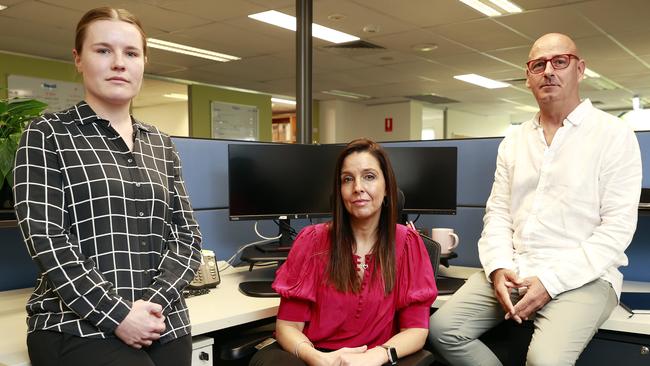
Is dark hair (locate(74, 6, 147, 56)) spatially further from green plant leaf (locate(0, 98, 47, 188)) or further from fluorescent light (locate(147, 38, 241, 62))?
fluorescent light (locate(147, 38, 241, 62))

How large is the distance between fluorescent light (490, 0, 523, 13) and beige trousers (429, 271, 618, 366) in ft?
10.5

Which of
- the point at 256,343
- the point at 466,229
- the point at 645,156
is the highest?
the point at 645,156

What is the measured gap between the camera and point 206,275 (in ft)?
6.08

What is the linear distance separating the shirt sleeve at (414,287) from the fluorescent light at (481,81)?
6451 millimetres

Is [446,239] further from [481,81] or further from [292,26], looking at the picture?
[481,81]

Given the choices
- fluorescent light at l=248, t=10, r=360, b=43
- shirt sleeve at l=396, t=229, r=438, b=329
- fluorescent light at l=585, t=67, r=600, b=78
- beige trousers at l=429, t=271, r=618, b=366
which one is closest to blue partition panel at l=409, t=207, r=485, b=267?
beige trousers at l=429, t=271, r=618, b=366

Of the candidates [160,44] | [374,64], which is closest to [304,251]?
[160,44]

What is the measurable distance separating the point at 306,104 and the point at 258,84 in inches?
231

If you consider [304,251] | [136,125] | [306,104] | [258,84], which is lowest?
[304,251]

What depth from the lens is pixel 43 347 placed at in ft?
3.77

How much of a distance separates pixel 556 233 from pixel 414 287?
1.74 feet

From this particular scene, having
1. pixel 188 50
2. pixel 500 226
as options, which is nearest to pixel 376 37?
pixel 188 50

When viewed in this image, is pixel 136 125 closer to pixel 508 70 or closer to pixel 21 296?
pixel 21 296

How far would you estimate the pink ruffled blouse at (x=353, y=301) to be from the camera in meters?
1.53
